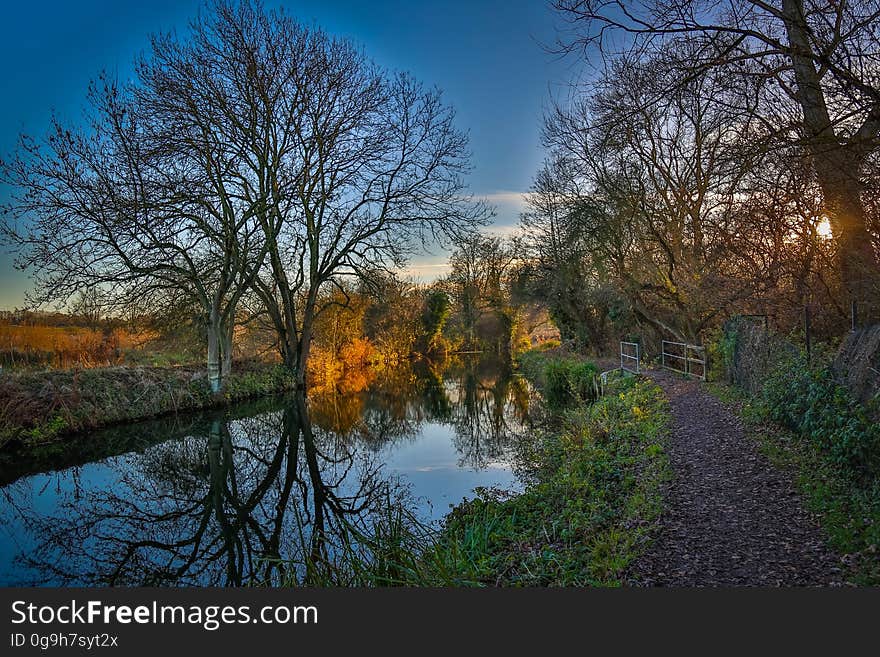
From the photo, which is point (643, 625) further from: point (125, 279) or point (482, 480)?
point (125, 279)

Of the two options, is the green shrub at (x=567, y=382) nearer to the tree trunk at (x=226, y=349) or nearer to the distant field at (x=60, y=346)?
the tree trunk at (x=226, y=349)

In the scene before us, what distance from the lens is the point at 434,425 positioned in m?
15.8

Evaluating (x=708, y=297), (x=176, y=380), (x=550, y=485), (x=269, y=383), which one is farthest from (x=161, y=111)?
(x=708, y=297)

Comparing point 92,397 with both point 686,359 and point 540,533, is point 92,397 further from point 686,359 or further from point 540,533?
point 686,359

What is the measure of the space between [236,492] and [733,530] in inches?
289

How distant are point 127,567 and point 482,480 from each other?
5.53 meters

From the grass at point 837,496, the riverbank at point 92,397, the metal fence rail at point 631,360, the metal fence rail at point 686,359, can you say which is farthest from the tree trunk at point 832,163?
the riverbank at point 92,397

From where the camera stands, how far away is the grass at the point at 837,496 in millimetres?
4297

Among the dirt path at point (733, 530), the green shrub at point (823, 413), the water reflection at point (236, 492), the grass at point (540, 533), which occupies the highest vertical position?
the green shrub at point (823, 413)

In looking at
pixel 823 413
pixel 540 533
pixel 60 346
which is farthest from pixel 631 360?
pixel 60 346

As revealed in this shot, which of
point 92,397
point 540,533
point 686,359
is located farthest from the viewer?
point 686,359

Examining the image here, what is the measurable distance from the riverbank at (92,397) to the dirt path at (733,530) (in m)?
12.2

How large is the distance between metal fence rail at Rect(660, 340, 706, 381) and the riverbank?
1394 cm

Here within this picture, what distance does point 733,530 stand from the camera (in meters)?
5.18
